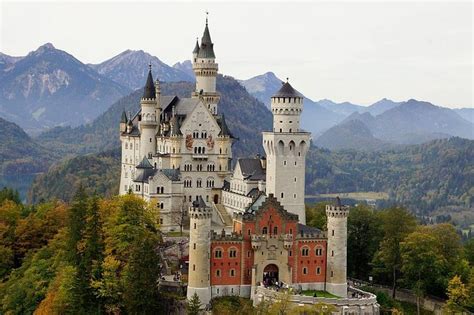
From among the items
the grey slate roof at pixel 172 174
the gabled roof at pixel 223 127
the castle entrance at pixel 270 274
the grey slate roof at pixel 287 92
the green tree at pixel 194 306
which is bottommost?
the green tree at pixel 194 306

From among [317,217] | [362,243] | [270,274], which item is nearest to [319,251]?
[270,274]

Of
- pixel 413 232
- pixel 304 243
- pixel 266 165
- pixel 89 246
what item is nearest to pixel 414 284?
pixel 413 232

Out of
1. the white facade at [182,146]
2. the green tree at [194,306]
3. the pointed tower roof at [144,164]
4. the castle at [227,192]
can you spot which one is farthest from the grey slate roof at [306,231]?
the pointed tower roof at [144,164]

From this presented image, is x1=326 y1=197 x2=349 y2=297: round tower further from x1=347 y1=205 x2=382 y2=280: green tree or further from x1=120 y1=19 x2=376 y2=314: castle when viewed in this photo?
x1=347 y1=205 x2=382 y2=280: green tree

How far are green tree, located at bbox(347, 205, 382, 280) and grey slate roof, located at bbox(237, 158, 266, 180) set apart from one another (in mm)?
13886

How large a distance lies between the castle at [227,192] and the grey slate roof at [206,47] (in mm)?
151

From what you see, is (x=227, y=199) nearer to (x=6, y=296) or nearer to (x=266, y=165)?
A: (x=266, y=165)

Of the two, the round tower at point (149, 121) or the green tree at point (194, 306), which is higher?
the round tower at point (149, 121)

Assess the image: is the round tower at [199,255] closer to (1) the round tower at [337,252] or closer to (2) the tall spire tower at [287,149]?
(1) the round tower at [337,252]

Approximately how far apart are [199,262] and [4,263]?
32459 millimetres

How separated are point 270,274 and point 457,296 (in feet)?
66.9

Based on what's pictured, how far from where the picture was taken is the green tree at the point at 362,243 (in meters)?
108

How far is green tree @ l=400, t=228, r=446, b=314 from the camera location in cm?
9500

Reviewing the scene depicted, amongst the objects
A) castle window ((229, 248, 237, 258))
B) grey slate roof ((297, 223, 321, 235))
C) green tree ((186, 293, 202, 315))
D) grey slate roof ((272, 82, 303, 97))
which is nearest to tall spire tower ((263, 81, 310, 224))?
grey slate roof ((272, 82, 303, 97))
